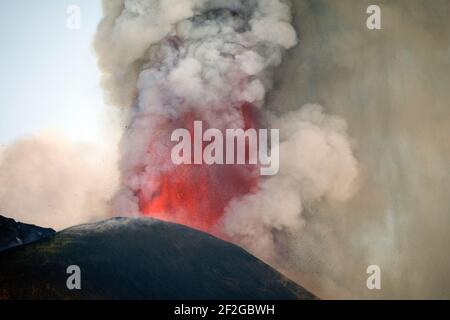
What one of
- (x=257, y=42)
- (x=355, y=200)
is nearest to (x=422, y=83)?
(x=355, y=200)

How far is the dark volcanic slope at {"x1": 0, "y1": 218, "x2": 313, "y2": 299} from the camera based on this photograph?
2166 centimetres

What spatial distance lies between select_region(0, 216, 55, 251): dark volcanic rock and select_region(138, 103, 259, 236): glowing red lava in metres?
9.50

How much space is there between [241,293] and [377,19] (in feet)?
102

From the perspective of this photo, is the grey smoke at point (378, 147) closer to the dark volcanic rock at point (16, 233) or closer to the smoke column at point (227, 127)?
the smoke column at point (227, 127)

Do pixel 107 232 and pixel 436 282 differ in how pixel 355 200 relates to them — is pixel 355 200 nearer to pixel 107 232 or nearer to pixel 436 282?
pixel 436 282

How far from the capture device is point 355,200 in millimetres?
42094

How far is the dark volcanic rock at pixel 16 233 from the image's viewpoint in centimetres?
2631

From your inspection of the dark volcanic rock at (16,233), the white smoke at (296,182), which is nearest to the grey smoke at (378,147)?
the white smoke at (296,182)

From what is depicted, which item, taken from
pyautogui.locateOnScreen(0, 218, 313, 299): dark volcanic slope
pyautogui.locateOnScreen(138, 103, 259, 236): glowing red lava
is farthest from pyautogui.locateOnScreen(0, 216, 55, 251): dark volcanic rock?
pyautogui.locateOnScreen(138, 103, 259, 236): glowing red lava

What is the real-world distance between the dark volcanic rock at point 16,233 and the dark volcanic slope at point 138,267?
2571mm

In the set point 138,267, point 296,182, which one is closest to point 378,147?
point 296,182
